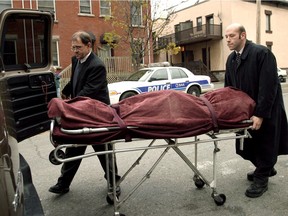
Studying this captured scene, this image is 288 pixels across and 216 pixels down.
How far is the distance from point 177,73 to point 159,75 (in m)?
1.08

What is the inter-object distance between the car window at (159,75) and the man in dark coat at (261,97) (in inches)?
331

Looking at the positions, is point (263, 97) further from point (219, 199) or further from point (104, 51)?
point (104, 51)

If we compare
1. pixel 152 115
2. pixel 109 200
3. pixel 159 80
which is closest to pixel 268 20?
pixel 159 80

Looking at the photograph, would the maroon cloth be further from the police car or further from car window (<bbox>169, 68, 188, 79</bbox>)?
car window (<bbox>169, 68, 188, 79</bbox>)

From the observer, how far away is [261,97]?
11.8ft

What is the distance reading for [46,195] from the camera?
13.3 feet

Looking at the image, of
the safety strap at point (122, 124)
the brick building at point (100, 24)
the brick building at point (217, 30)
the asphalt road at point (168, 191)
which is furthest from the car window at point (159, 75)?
the brick building at point (217, 30)

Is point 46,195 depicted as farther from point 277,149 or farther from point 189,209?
point 277,149

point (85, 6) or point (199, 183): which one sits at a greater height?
point (85, 6)

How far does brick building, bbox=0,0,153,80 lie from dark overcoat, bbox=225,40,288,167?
14.1 metres

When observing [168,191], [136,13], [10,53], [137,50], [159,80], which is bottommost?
[168,191]

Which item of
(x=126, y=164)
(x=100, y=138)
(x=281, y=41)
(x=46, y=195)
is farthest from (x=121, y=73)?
(x=281, y=41)

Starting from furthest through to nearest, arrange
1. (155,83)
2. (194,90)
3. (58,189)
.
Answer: (194,90)
(155,83)
(58,189)

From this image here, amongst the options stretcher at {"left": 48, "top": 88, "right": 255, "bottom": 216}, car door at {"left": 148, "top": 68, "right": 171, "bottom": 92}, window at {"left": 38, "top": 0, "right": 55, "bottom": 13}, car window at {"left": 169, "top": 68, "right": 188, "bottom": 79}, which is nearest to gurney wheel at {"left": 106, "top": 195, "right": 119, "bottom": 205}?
stretcher at {"left": 48, "top": 88, "right": 255, "bottom": 216}
